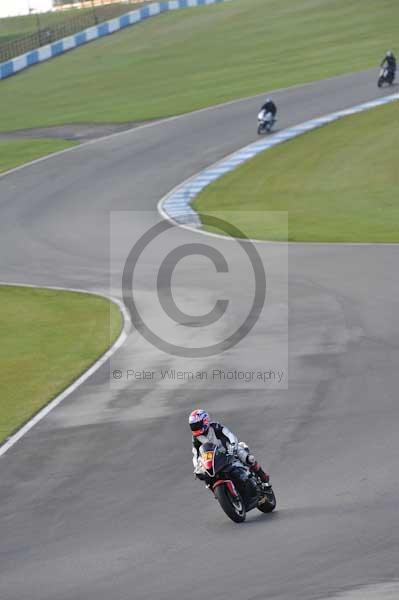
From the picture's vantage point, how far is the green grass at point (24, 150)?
5369 cm

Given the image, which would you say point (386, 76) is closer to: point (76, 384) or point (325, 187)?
point (325, 187)

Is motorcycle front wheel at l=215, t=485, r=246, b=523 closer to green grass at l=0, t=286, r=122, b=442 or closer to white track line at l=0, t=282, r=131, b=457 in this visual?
white track line at l=0, t=282, r=131, b=457

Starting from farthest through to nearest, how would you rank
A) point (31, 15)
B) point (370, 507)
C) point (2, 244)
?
point (31, 15), point (2, 244), point (370, 507)

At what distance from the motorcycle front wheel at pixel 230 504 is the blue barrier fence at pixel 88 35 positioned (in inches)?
2988

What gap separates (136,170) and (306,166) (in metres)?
8.18

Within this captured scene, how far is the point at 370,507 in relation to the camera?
12602 millimetres

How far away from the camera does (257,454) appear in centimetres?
1527

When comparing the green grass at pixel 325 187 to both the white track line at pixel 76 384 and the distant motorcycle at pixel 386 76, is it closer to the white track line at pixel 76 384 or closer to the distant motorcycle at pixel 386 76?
the distant motorcycle at pixel 386 76

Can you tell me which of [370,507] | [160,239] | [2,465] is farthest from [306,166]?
[370,507]

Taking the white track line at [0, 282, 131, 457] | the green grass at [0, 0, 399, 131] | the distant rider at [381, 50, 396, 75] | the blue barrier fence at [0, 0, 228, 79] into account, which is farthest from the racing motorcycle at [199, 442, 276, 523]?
the blue barrier fence at [0, 0, 228, 79]

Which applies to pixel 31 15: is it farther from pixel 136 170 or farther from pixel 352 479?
pixel 352 479

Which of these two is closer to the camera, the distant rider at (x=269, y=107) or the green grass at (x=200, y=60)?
the distant rider at (x=269, y=107)

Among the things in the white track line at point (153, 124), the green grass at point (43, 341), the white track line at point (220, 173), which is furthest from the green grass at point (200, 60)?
the green grass at point (43, 341)

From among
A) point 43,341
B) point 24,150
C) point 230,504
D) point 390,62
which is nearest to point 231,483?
point 230,504
